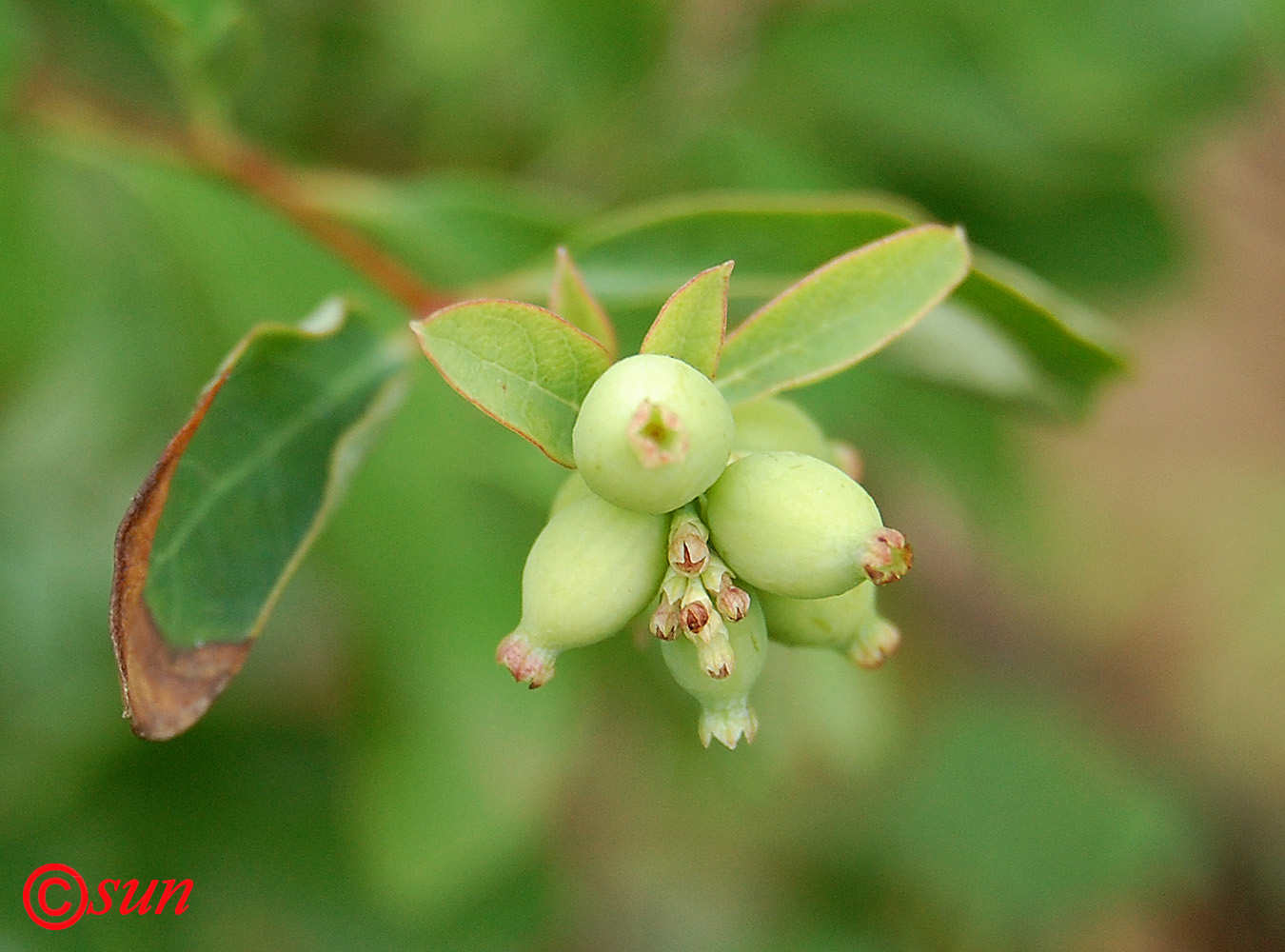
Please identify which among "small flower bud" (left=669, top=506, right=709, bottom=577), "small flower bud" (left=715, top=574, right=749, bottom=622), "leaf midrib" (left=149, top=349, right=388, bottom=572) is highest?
"leaf midrib" (left=149, top=349, right=388, bottom=572)

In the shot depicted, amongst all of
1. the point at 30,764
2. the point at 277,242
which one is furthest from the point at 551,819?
the point at 277,242

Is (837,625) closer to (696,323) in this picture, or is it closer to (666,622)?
(666,622)

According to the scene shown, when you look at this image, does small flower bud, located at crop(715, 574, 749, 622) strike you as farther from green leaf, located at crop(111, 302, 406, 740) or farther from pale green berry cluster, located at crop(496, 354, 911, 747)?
green leaf, located at crop(111, 302, 406, 740)

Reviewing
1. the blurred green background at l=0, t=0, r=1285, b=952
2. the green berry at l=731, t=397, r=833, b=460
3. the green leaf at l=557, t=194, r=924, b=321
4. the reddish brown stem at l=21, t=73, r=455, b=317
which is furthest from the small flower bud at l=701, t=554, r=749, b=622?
the blurred green background at l=0, t=0, r=1285, b=952

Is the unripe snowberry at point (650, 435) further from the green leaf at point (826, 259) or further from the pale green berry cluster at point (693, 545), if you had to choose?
the green leaf at point (826, 259)

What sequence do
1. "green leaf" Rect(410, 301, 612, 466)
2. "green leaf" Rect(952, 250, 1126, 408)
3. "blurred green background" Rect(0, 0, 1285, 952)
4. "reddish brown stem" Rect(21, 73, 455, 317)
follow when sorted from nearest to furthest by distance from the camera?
1. "green leaf" Rect(410, 301, 612, 466)
2. "green leaf" Rect(952, 250, 1126, 408)
3. "reddish brown stem" Rect(21, 73, 455, 317)
4. "blurred green background" Rect(0, 0, 1285, 952)
